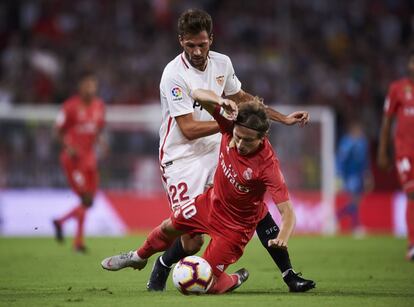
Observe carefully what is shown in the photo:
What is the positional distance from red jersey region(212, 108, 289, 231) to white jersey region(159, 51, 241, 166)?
0.44 meters

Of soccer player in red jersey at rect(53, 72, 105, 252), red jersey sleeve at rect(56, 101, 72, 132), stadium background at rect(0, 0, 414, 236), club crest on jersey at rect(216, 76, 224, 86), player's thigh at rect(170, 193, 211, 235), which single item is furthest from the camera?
stadium background at rect(0, 0, 414, 236)

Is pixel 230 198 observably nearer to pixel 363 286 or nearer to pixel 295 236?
pixel 363 286

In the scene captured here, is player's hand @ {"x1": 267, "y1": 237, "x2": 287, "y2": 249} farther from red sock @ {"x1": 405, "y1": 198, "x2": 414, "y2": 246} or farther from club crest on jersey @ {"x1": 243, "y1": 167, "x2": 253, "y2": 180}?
red sock @ {"x1": 405, "y1": 198, "x2": 414, "y2": 246}

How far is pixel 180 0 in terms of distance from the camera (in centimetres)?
2377

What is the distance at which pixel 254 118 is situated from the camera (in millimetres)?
7266

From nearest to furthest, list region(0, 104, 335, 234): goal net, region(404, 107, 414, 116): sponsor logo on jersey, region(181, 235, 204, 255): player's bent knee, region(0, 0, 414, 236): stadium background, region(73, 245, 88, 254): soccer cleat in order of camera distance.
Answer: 1. region(181, 235, 204, 255): player's bent knee
2. region(404, 107, 414, 116): sponsor logo on jersey
3. region(73, 245, 88, 254): soccer cleat
4. region(0, 104, 335, 234): goal net
5. region(0, 0, 414, 236): stadium background

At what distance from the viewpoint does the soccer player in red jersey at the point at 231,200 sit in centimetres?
731

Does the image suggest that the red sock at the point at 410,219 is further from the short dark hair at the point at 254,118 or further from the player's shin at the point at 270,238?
the short dark hair at the point at 254,118

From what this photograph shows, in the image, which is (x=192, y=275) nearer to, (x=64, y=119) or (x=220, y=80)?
(x=220, y=80)

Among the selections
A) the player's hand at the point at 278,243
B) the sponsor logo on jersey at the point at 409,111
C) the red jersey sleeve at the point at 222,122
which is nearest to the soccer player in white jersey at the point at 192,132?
the red jersey sleeve at the point at 222,122

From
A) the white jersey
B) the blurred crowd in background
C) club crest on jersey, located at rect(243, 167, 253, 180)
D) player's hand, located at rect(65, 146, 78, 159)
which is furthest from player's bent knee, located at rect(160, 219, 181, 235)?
the blurred crowd in background

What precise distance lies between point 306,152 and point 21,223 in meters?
5.89

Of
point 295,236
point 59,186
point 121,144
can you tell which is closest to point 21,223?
point 59,186

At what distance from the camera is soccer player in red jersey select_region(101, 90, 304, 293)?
24.0 feet
